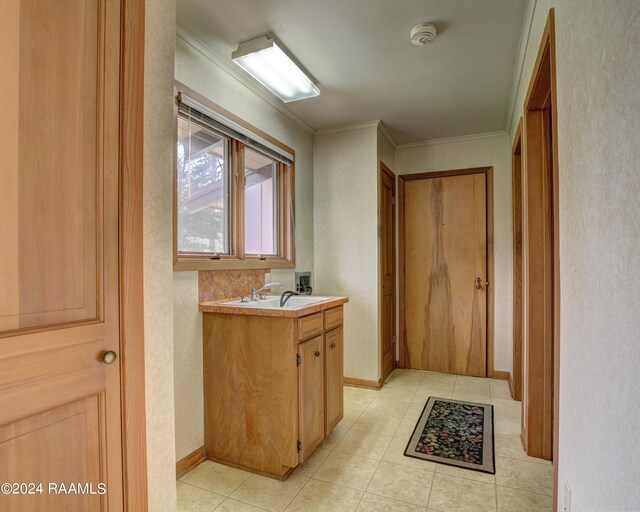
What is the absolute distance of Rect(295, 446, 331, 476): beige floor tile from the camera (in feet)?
6.60

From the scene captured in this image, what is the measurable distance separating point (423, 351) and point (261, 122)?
9.43ft

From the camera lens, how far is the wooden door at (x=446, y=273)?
3.71 meters

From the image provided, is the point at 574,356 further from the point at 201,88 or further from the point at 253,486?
the point at 201,88

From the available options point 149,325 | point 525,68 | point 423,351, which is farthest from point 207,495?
point 525,68

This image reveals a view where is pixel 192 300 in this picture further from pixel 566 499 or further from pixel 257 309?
pixel 566 499

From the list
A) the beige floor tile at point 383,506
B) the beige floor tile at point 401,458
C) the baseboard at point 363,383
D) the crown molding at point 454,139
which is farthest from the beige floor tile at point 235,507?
the crown molding at point 454,139

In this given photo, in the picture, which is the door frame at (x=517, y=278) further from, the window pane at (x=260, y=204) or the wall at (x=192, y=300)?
the wall at (x=192, y=300)

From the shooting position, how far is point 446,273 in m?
3.83

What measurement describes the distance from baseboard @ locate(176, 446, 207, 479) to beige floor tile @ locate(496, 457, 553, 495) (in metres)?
1.68

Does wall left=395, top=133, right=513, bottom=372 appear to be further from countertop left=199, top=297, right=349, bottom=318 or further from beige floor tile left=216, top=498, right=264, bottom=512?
beige floor tile left=216, top=498, right=264, bottom=512

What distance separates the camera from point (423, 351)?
391 centimetres

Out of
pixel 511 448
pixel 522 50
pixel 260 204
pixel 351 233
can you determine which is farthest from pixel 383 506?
pixel 522 50

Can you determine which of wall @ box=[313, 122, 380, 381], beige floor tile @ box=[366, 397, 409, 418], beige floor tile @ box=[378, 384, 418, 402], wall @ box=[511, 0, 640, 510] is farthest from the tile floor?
wall @ box=[313, 122, 380, 381]

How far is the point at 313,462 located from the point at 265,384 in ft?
1.94
